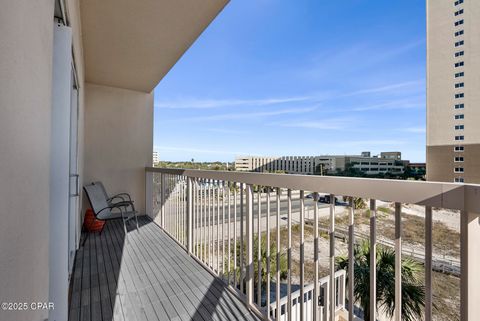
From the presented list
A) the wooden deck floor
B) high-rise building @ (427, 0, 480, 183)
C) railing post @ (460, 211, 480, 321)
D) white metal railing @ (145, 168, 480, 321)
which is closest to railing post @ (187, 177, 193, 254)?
white metal railing @ (145, 168, 480, 321)

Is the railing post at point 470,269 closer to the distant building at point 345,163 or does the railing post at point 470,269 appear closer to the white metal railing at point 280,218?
the white metal railing at point 280,218

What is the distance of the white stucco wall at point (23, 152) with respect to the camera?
50 cm

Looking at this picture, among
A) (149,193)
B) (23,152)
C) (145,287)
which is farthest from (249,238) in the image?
(149,193)

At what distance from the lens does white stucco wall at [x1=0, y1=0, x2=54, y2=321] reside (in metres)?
0.50

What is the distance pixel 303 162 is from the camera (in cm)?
1108

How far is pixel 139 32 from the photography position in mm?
2664

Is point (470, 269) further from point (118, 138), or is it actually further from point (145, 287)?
point (118, 138)

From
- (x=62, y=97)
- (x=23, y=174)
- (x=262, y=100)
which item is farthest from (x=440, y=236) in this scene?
(x=262, y=100)

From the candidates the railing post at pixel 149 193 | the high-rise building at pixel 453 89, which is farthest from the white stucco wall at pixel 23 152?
the high-rise building at pixel 453 89

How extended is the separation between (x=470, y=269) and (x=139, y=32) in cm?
327

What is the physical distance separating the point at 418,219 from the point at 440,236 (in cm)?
8

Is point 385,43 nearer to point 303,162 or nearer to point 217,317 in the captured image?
point 303,162

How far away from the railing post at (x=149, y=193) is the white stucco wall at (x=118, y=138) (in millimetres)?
88

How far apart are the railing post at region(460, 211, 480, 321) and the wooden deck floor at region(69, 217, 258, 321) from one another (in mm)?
1319
